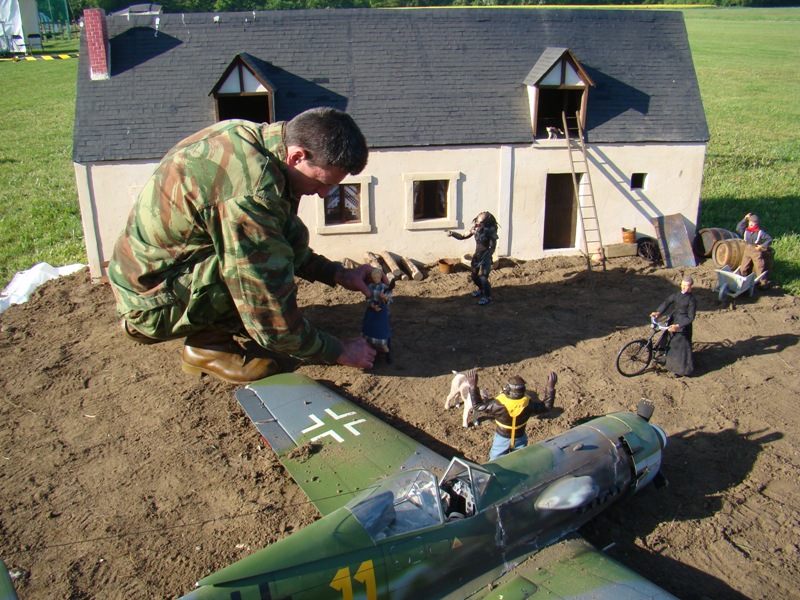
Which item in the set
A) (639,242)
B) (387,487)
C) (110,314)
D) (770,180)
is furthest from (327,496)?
(770,180)

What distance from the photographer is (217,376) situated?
9023 mm

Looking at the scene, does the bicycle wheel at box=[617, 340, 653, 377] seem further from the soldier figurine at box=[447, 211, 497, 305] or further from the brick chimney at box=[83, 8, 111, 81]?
the brick chimney at box=[83, 8, 111, 81]

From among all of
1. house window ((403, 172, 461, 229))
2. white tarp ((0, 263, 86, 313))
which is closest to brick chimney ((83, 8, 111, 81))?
white tarp ((0, 263, 86, 313))

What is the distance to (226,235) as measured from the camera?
6.51 meters

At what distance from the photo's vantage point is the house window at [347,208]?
533 inches

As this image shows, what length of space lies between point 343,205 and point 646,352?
6.88 m

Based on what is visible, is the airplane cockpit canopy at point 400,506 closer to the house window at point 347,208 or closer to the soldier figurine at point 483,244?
the soldier figurine at point 483,244

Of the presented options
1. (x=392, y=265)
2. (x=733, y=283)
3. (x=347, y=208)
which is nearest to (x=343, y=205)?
(x=347, y=208)

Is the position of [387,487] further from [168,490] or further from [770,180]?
[770,180]

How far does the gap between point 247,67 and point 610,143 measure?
300 inches

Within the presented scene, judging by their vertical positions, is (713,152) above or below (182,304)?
below

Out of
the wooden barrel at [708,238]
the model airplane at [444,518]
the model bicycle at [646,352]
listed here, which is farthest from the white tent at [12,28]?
the model airplane at [444,518]

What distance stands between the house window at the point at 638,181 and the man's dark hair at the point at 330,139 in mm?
10093

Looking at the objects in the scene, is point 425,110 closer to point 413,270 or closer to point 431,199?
point 431,199
